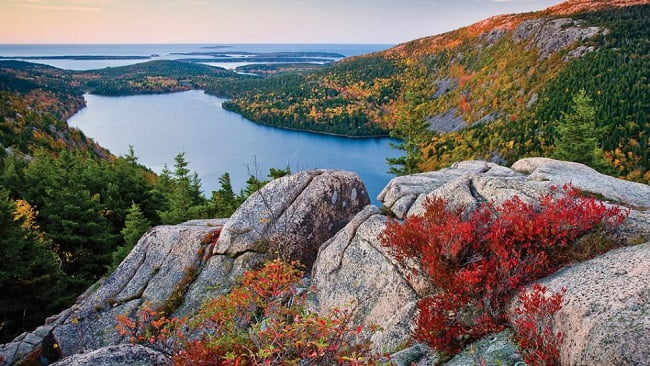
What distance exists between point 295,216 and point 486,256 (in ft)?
31.4

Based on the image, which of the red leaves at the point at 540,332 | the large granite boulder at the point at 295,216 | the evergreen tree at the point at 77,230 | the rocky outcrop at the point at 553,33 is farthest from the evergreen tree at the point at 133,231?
the rocky outcrop at the point at 553,33

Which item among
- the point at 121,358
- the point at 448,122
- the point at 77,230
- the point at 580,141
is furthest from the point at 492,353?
the point at 448,122

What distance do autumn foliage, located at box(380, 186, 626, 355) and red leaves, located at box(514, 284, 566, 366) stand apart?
91 cm

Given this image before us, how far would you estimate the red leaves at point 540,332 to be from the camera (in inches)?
248

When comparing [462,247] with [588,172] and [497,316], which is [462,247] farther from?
[588,172]

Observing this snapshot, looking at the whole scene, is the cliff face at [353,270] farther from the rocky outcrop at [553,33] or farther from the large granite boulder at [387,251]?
the rocky outcrop at [553,33]

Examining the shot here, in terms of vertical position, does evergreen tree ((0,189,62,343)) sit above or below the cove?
above

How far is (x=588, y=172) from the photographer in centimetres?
1584

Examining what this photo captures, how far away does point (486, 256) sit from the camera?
8859mm

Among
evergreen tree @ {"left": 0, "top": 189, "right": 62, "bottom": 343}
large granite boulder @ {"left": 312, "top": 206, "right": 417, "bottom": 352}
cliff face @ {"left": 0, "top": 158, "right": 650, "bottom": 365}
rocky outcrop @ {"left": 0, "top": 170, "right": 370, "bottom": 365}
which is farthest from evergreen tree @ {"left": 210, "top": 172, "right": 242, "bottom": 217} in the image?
large granite boulder @ {"left": 312, "top": 206, "right": 417, "bottom": 352}

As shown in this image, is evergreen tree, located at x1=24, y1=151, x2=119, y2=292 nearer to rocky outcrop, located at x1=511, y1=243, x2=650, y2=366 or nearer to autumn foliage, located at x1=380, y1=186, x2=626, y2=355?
autumn foliage, located at x1=380, y1=186, x2=626, y2=355

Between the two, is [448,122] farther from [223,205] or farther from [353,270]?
[353,270]

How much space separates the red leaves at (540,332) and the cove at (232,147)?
83.5m

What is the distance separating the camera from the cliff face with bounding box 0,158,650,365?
21.3 feet
